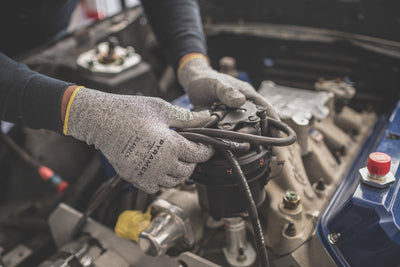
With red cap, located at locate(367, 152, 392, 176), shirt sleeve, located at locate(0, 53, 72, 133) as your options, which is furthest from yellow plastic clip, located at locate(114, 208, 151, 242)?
red cap, located at locate(367, 152, 392, 176)

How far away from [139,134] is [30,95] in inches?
11.5

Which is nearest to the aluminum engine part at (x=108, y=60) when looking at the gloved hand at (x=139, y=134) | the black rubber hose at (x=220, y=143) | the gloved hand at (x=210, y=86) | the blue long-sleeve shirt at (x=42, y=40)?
the blue long-sleeve shirt at (x=42, y=40)

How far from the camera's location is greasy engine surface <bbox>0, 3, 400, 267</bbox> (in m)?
0.93

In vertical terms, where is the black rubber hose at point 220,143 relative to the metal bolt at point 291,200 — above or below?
above

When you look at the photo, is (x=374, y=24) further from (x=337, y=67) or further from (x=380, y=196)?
(x=380, y=196)

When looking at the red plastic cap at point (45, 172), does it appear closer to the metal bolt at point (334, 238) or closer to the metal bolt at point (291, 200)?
the metal bolt at point (291, 200)

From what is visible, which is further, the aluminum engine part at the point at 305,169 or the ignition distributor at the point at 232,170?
the aluminum engine part at the point at 305,169

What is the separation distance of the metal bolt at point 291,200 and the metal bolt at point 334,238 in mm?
121

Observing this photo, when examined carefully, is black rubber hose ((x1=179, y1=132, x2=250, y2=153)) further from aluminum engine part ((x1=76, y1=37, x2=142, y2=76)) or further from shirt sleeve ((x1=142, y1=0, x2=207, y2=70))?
aluminum engine part ((x1=76, y1=37, x2=142, y2=76))

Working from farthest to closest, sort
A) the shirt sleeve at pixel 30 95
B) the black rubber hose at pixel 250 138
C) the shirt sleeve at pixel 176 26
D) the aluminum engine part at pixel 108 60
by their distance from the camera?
1. the aluminum engine part at pixel 108 60
2. the shirt sleeve at pixel 176 26
3. the shirt sleeve at pixel 30 95
4. the black rubber hose at pixel 250 138

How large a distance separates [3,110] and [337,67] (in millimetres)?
1298

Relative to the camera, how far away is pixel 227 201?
812 mm

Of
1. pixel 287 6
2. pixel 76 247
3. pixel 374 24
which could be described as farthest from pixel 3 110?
pixel 374 24

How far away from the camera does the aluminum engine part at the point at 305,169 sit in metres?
0.88
